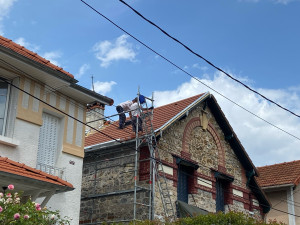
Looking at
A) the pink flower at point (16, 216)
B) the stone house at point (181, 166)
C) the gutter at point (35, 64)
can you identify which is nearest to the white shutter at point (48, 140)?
the gutter at point (35, 64)

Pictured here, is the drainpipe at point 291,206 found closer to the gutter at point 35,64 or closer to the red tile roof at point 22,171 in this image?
the gutter at point 35,64

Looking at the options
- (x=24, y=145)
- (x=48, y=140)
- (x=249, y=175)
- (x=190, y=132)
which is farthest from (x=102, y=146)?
(x=249, y=175)

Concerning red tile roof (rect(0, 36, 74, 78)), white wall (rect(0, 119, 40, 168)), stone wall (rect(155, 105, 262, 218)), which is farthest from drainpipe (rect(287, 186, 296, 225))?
white wall (rect(0, 119, 40, 168))

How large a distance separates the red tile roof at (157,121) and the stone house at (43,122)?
4031 millimetres

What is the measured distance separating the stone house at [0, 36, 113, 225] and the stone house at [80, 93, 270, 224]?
2.45 metres

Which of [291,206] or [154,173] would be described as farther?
[291,206]

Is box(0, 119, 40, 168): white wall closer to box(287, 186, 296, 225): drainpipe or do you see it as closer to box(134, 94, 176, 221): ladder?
box(134, 94, 176, 221): ladder

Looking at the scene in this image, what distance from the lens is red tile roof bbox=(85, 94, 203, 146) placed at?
17.5 m

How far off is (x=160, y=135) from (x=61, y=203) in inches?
202

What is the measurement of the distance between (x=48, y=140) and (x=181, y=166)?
21.8 feet

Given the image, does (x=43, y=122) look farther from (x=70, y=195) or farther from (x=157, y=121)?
(x=157, y=121)

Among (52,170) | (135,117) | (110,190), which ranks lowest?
(52,170)

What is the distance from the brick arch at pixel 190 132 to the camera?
18188 millimetres

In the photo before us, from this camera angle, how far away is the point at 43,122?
507 inches
